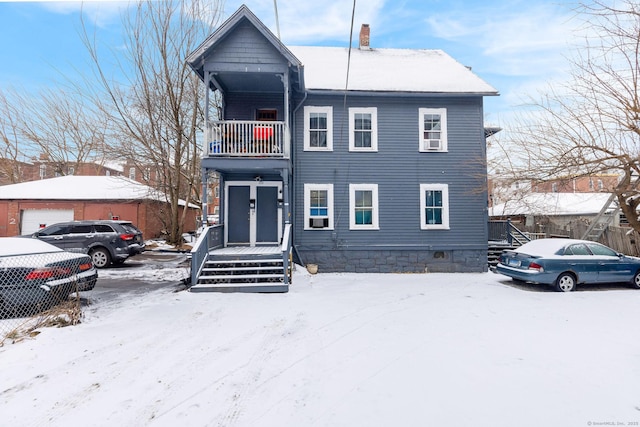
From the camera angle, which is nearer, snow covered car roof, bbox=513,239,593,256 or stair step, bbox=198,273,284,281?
stair step, bbox=198,273,284,281

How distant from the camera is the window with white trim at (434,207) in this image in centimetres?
1196

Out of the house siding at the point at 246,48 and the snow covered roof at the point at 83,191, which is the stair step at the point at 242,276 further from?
the snow covered roof at the point at 83,191

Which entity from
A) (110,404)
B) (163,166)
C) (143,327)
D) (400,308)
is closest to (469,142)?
(400,308)

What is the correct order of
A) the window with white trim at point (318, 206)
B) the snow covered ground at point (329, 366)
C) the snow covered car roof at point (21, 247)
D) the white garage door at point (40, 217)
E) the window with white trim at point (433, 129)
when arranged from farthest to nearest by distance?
1. the white garage door at point (40, 217)
2. the window with white trim at point (433, 129)
3. the window with white trim at point (318, 206)
4. the snow covered car roof at point (21, 247)
5. the snow covered ground at point (329, 366)

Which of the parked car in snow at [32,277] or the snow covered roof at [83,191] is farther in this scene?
the snow covered roof at [83,191]

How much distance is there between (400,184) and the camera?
1199 centimetres

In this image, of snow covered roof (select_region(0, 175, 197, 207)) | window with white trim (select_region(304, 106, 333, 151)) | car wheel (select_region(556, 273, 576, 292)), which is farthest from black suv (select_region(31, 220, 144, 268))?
car wheel (select_region(556, 273, 576, 292))

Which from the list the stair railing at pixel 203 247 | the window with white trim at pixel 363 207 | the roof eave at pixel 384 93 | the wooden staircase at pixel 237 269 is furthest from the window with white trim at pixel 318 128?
the stair railing at pixel 203 247

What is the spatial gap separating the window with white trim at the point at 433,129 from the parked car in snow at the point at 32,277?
447 inches

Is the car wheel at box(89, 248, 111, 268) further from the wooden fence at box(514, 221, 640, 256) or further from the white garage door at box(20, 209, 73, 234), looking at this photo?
the wooden fence at box(514, 221, 640, 256)

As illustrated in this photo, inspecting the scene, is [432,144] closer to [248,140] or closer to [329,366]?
→ [248,140]

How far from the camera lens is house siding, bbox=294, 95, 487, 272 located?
11773 mm

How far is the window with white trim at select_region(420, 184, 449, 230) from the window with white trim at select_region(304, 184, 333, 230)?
3513mm

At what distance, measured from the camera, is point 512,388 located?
359 centimetres
